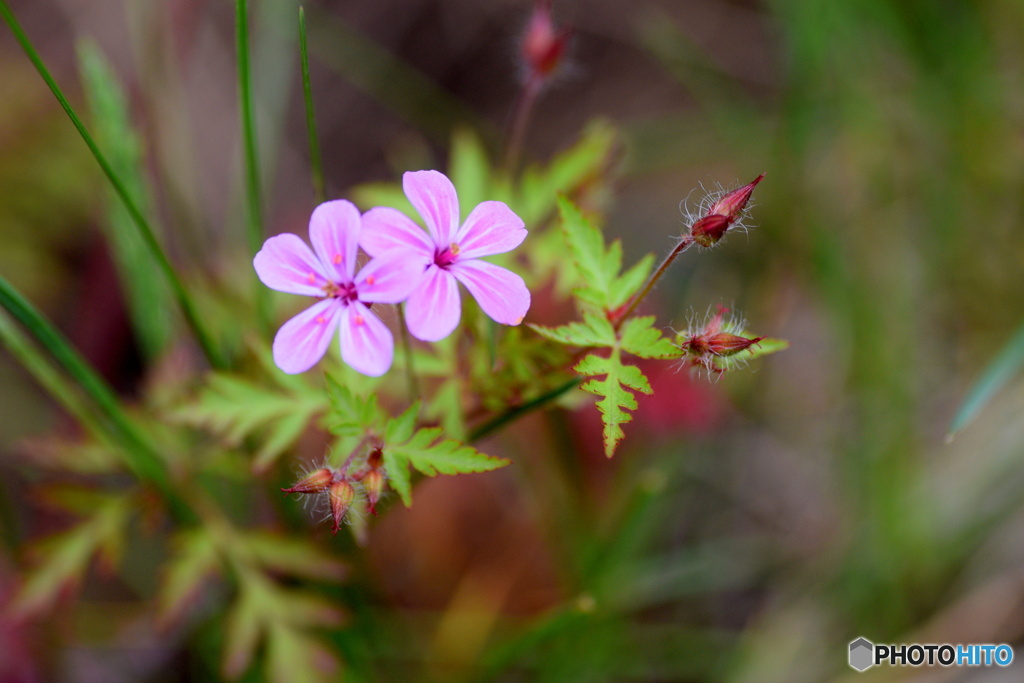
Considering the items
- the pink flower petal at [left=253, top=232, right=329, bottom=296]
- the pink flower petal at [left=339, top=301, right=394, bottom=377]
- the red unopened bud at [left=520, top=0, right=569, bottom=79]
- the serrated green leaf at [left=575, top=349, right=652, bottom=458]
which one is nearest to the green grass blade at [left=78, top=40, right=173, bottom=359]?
the pink flower petal at [left=253, top=232, right=329, bottom=296]

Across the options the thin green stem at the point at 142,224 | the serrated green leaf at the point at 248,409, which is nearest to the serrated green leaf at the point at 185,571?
the serrated green leaf at the point at 248,409

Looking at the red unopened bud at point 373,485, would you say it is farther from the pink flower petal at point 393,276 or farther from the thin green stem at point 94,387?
the thin green stem at point 94,387

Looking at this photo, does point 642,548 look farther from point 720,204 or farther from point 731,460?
point 720,204

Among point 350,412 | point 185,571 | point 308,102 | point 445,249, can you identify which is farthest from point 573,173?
point 185,571

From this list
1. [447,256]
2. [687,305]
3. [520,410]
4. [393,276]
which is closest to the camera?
[393,276]

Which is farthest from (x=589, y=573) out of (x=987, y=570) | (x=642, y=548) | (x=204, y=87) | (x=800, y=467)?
(x=204, y=87)

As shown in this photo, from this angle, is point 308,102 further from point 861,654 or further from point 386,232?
point 861,654

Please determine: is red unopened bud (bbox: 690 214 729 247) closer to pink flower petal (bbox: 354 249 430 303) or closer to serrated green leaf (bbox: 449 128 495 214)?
pink flower petal (bbox: 354 249 430 303)
